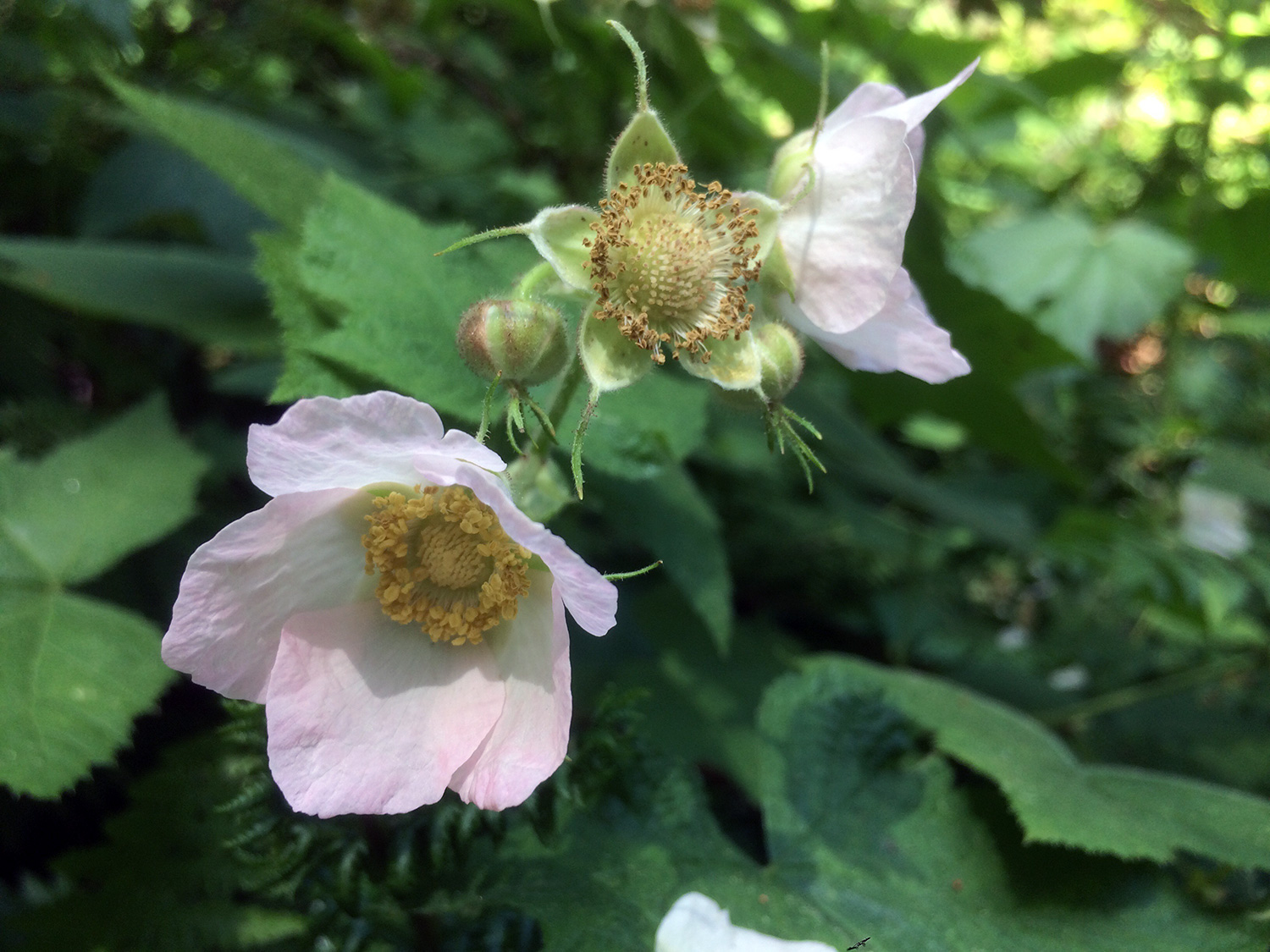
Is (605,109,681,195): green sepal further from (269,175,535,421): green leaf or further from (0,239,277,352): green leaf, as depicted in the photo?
(0,239,277,352): green leaf

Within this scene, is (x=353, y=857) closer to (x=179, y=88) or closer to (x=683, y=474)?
(x=683, y=474)

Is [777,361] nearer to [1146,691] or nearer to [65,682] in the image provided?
[65,682]

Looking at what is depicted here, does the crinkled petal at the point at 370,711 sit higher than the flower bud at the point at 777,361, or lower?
lower

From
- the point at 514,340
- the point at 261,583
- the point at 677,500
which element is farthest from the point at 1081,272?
the point at 261,583

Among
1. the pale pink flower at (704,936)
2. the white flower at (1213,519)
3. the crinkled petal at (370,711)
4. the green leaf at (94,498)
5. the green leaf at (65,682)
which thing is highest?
the pale pink flower at (704,936)

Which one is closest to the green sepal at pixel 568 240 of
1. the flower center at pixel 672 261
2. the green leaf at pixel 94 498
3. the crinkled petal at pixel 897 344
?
the flower center at pixel 672 261

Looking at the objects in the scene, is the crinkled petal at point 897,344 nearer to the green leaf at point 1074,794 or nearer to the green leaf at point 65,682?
the green leaf at point 1074,794

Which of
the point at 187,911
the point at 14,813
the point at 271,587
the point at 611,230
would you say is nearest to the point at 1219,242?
the point at 611,230

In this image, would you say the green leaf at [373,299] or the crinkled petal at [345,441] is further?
the green leaf at [373,299]
